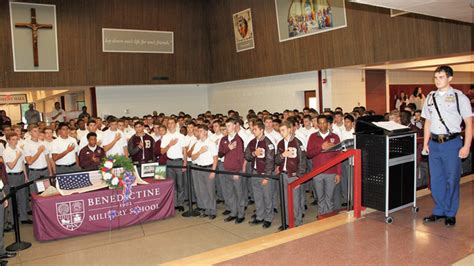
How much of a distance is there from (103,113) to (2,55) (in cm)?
467

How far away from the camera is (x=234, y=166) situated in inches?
293

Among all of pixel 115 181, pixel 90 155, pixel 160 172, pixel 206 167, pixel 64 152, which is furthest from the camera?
pixel 64 152

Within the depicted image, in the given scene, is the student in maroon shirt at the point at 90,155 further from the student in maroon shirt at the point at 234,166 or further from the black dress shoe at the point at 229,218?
the black dress shoe at the point at 229,218

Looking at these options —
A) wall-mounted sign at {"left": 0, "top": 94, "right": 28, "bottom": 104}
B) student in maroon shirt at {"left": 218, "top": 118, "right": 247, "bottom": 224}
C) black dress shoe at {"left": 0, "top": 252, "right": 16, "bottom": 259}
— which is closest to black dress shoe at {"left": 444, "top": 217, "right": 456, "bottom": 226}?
student in maroon shirt at {"left": 218, "top": 118, "right": 247, "bottom": 224}

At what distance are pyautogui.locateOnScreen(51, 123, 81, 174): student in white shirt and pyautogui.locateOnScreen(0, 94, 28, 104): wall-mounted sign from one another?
2099cm

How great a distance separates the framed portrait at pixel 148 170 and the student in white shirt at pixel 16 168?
2440mm

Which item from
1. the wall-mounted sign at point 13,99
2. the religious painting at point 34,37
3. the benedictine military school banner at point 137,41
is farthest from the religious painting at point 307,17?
the wall-mounted sign at point 13,99

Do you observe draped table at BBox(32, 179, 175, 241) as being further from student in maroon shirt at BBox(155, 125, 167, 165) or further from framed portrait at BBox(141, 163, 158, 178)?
student in maroon shirt at BBox(155, 125, 167, 165)

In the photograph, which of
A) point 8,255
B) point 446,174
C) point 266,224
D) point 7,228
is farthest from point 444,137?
point 7,228

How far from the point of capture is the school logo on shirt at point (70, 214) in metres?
6.68

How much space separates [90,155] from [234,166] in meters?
3.32

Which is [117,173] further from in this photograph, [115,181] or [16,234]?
[16,234]

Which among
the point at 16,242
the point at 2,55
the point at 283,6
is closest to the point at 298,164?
the point at 16,242

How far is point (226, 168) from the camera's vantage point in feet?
24.7
